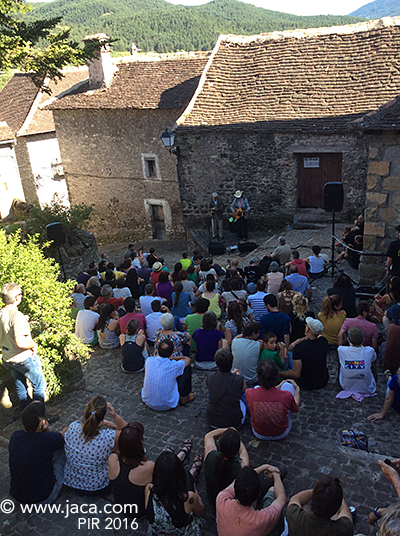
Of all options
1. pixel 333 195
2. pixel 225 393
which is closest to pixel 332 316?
pixel 225 393

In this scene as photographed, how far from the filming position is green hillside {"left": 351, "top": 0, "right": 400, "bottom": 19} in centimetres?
10875

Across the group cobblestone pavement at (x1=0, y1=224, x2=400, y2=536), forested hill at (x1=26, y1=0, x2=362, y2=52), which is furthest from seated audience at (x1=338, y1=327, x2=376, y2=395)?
forested hill at (x1=26, y1=0, x2=362, y2=52)

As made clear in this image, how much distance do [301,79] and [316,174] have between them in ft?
10.9

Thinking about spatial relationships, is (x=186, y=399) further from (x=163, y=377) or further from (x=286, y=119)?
(x=286, y=119)

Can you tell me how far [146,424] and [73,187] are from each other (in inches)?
802

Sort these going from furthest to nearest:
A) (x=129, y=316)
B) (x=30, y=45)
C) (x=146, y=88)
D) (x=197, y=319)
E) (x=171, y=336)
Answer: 1. (x=146, y=88)
2. (x=30, y=45)
3. (x=129, y=316)
4. (x=197, y=319)
5. (x=171, y=336)

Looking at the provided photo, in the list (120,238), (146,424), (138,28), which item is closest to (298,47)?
(120,238)

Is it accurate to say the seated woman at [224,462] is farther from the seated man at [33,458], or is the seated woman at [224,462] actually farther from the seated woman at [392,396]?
the seated woman at [392,396]

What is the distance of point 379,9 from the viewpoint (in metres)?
117

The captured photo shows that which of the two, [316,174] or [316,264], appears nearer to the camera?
[316,264]

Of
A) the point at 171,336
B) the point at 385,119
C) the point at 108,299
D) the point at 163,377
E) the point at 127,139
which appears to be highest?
the point at 385,119

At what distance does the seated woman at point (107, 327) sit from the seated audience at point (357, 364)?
370 centimetres

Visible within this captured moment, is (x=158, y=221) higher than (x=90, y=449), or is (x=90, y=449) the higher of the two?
(x=90, y=449)

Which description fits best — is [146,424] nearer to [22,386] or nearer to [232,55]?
[22,386]
